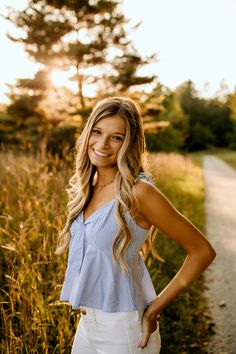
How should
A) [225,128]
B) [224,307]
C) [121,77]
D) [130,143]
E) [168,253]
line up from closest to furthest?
[130,143], [224,307], [168,253], [121,77], [225,128]

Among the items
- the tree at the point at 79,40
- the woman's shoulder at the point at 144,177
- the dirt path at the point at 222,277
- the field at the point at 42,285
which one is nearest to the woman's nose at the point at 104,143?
the woman's shoulder at the point at 144,177

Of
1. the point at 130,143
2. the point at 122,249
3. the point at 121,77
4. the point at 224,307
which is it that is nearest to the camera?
the point at 122,249

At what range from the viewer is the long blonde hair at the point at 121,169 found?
178cm

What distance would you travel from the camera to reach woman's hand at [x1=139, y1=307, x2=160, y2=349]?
178 cm

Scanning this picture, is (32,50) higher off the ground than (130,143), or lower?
higher

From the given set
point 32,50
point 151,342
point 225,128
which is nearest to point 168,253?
point 151,342

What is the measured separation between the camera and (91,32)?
60.2 feet

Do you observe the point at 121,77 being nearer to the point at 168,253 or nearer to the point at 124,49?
the point at 124,49

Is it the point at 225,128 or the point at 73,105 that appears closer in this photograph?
the point at 73,105

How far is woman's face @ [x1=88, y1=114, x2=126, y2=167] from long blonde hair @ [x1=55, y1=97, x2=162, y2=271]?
0.03 metres

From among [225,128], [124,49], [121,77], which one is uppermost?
→ [124,49]

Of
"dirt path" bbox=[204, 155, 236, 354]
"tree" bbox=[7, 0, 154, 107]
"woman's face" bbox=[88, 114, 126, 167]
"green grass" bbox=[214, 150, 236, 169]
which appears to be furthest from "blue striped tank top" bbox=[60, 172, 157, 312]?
"green grass" bbox=[214, 150, 236, 169]

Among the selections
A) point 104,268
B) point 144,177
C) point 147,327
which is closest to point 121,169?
point 144,177

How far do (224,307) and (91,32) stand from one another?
16.1 m
